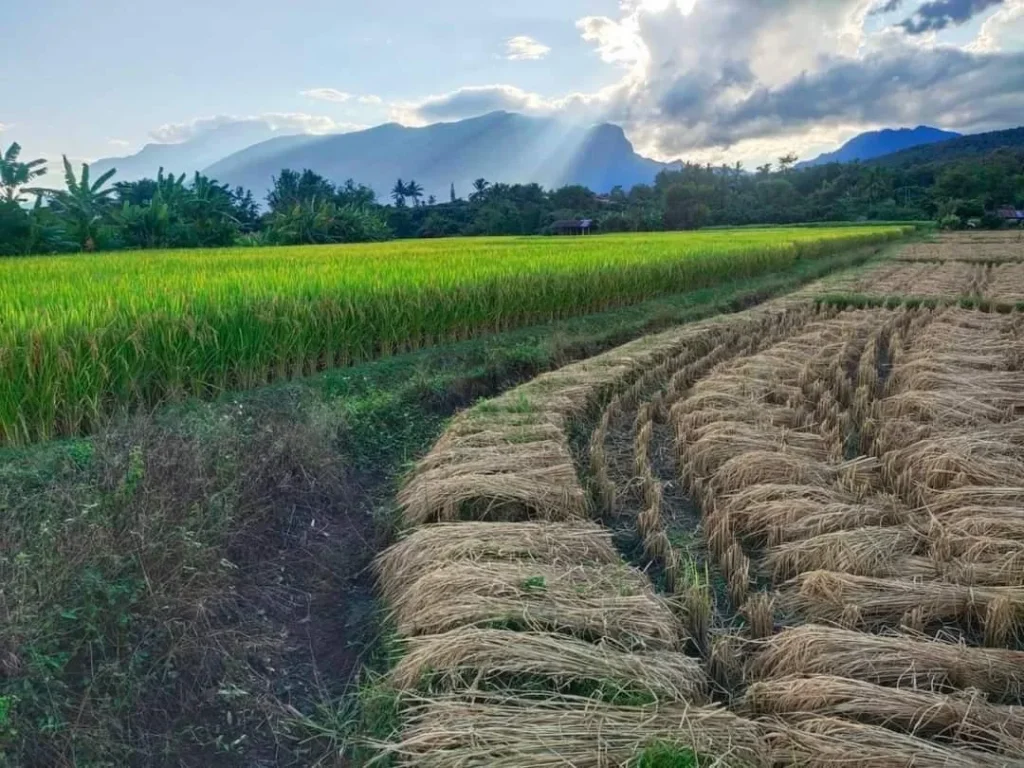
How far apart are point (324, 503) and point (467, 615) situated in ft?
5.84

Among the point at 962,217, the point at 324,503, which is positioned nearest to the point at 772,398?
the point at 324,503

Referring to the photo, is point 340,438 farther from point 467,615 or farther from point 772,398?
point 772,398

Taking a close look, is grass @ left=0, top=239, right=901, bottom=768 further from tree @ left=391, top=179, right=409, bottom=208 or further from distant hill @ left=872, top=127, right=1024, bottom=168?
distant hill @ left=872, top=127, right=1024, bottom=168

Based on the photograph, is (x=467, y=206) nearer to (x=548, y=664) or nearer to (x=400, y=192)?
(x=400, y=192)

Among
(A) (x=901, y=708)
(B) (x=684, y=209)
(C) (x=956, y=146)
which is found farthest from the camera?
(C) (x=956, y=146)

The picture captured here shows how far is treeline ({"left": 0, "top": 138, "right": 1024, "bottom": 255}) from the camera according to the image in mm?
18094

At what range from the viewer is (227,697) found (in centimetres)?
236

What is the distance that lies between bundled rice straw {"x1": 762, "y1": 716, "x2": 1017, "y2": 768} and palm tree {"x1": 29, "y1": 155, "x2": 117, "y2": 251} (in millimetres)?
19563

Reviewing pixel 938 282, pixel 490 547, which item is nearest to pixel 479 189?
pixel 938 282

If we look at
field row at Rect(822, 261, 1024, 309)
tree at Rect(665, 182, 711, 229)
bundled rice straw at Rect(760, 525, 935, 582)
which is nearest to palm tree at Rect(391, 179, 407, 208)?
tree at Rect(665, 182, 711, 229)

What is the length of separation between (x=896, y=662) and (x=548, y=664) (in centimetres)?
107

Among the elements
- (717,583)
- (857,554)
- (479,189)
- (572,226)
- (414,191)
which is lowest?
(717,583)

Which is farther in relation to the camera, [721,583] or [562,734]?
[721,583]

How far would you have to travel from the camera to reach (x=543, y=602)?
2469mm
